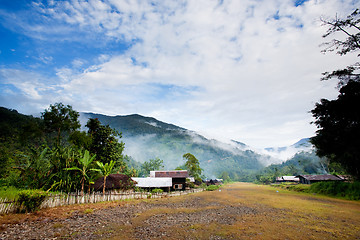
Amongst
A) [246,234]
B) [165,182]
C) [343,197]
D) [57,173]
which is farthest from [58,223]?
[343,197]

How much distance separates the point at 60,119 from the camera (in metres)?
31.1

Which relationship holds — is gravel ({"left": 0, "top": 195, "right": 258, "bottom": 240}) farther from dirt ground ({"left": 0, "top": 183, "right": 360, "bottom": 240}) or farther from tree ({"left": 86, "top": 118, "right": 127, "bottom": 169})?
tree ({"left": 86, "top": 118, "right": 127, "bottom": 169})

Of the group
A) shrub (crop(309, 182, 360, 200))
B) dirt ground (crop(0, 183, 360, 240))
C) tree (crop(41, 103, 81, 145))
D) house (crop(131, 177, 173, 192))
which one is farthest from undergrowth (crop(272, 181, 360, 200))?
tree (crop(41, 103, 81, 145))

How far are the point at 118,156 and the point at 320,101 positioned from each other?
34827 mm

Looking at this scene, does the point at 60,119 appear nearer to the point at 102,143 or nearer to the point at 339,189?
the point at 102,143

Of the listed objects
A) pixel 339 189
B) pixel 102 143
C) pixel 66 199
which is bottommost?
pixel 339 189

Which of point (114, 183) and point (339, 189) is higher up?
point (114, 183)

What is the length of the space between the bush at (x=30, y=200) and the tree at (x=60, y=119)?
22418 millimetres

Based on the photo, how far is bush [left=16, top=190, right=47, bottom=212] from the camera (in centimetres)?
1087

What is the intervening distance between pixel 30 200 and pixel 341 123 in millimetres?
33406

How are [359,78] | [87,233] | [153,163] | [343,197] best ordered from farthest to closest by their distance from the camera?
1. [153,163]
2. [343,197]
3. [359,78]
4. [87,233]

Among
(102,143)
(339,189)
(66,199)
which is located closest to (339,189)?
(339,189)

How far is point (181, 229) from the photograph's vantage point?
9.81 metres

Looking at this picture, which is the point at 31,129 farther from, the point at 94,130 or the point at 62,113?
the point at 94,130
